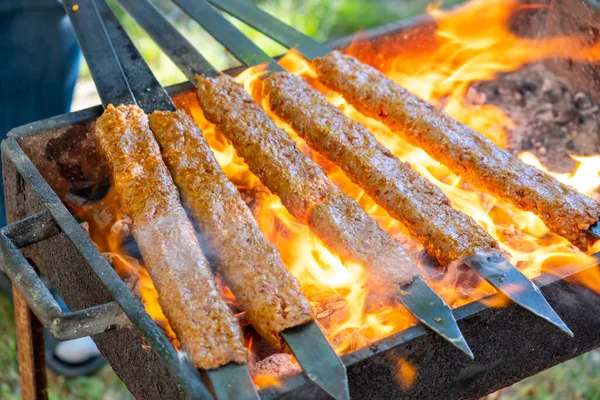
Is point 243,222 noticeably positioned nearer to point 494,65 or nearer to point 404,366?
point 404,366

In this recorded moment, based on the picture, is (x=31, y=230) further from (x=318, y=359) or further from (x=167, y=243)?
(x=318, y=359)

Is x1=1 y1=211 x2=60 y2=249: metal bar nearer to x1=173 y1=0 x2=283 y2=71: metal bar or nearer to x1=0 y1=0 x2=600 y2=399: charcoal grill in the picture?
x1=0 y1=0 x2=600 y2=399: charcoal grill

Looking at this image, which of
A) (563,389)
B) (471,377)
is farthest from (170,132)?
(563,389)

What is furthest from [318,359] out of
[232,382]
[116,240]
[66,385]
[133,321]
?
[66,385]

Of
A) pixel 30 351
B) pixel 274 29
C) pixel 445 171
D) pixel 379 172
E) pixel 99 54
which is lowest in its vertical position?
pixel 30 351

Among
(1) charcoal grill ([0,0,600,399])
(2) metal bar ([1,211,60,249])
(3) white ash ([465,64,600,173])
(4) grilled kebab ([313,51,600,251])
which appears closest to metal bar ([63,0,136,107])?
(1) charcoal grill ([0,0,600,399])

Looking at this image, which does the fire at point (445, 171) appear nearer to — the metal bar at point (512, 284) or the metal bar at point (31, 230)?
the metal bar at point (512, 284)
